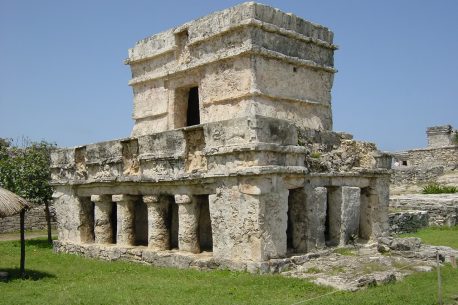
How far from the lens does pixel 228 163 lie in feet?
28.4

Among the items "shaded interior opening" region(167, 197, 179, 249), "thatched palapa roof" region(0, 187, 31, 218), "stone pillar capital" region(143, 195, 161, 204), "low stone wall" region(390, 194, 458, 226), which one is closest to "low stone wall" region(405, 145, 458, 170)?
"low stone wall" region(390, 194, 458, 226)

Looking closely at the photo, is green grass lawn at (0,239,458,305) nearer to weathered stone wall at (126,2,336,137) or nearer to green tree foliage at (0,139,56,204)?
weathered stone wall at (126,2,336,137)

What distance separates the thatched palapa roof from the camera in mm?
8914

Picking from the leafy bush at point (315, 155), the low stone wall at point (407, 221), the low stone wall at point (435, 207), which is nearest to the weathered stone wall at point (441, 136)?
the low stone wall at point (435, 207)

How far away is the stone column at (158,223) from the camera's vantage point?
1043 cm

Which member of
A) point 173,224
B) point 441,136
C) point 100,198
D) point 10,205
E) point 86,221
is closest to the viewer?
point 10,205

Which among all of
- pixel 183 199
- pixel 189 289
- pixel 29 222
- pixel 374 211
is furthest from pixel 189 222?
pixel 29 222

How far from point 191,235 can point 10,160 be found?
8504mm

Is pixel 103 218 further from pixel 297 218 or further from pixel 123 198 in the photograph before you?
pixel 297 218

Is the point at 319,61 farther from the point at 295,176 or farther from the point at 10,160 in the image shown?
the point at 10,160

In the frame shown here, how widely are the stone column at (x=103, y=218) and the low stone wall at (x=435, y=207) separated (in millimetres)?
10988

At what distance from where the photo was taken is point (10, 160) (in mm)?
15594

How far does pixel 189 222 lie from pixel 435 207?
11.0 metres

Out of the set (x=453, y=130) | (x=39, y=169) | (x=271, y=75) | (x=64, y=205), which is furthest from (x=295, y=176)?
(x=453, y=130)
